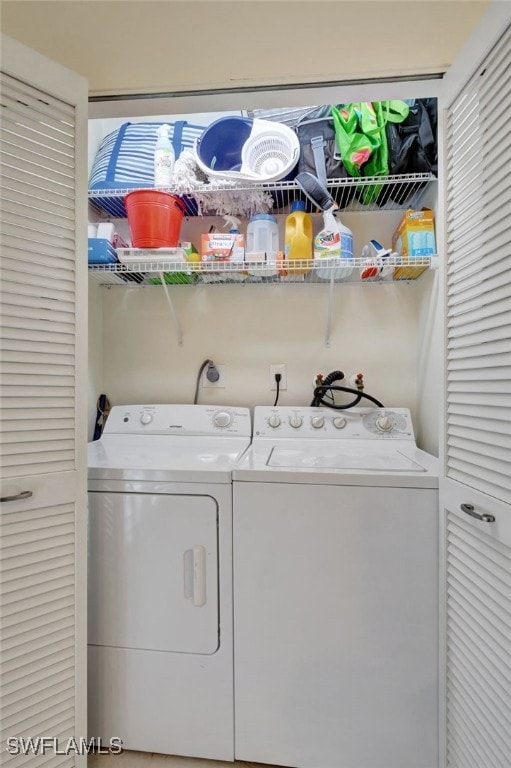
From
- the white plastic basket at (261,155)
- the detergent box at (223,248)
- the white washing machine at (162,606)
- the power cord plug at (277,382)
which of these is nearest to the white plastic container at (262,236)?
the detergent box at (223,248)

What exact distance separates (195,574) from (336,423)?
89 centimetres

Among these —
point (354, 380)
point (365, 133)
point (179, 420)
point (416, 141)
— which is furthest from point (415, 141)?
point (179, 420)

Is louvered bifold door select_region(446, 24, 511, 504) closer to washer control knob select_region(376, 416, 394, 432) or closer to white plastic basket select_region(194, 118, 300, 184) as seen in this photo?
washer control knob select_region(376, 416, 394, 432)

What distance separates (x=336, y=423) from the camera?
1618 mm

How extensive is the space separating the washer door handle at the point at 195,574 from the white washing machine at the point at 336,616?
12cm

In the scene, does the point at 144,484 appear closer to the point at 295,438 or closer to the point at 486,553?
the point at 295,438

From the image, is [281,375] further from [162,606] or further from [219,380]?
[162,606]

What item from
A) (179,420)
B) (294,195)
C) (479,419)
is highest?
(294,195)

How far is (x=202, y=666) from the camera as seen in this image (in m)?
1.14

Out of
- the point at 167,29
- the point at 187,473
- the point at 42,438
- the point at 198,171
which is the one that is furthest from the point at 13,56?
the point at 187,473

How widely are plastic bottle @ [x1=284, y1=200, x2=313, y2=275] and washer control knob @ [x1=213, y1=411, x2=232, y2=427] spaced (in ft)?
2.51

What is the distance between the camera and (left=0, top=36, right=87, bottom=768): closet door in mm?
962

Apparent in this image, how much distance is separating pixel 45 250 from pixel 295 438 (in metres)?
1.23

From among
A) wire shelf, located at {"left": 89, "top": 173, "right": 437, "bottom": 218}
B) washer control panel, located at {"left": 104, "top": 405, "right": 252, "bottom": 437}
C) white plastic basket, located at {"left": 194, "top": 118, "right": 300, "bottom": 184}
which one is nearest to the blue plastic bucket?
white plastic basket, located at {"left": 194, "top": 118, "right": 300, "bottom": 184}
